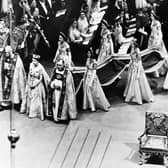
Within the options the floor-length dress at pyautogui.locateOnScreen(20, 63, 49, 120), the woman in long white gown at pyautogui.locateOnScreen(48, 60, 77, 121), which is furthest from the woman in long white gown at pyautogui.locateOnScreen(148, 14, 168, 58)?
the floor-length dress at pyautogui.locateOnScreen(20, 63, 49, 120)

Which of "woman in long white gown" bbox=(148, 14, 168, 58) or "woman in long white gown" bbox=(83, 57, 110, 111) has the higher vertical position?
"woman in long white gown" bbox=(148, 14, 168, 58)

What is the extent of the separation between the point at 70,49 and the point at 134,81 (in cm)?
165

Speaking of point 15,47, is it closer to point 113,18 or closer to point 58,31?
point 58,31

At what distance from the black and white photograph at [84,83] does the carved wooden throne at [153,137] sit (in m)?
0.02

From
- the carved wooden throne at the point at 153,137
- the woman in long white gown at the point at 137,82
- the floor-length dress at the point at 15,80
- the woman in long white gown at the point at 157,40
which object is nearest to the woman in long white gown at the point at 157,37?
the woman in long white gown at the point at 157,40

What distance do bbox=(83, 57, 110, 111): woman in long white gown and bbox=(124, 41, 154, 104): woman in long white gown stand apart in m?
0.62

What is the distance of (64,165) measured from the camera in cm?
1220

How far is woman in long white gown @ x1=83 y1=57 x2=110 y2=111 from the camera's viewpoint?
12141 mm

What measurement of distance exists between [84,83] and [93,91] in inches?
11.1

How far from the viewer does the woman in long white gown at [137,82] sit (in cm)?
1188

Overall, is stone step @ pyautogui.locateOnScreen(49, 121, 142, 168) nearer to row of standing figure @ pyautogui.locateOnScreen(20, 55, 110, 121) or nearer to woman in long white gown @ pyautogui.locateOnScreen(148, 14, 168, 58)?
row of standing figure @ pyautogui.locateOnScreen(20, 55, 110, 121)

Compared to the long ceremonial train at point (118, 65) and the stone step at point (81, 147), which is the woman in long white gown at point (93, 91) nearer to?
the long ceremonial train at point (118, 65)

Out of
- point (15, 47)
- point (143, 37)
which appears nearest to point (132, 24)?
point (143, 37)

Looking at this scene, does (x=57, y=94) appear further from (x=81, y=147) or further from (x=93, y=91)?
(x=81, y=147)
